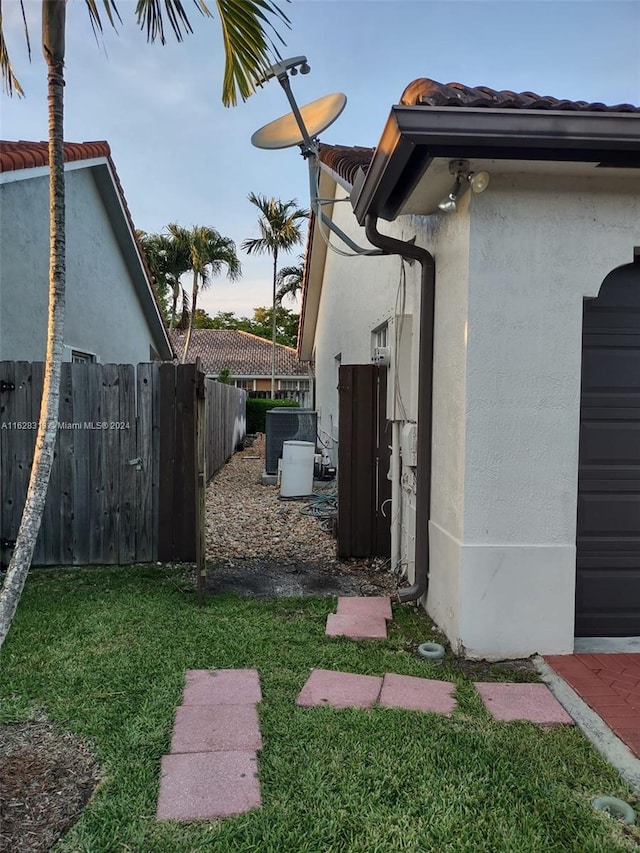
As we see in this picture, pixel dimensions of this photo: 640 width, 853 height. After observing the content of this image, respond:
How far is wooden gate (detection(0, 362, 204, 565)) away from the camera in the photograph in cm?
578

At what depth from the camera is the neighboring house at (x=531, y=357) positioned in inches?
134

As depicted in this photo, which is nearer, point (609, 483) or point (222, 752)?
point (222, 752)

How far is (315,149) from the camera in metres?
5.54

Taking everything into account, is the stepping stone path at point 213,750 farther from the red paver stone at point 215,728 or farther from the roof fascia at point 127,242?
the roof fascia at point 127,242

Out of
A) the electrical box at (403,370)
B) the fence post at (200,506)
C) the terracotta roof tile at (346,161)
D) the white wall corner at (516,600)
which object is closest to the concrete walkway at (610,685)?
the white wall corner at (516,600)

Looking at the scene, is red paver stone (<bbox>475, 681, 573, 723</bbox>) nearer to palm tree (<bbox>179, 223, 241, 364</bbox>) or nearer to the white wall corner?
the white wall corner

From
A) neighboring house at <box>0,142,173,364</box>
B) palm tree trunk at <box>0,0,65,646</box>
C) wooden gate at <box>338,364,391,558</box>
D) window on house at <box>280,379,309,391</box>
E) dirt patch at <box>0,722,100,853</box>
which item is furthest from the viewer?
window on house at <box>280,379,309,391</box>

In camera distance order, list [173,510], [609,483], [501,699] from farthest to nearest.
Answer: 1. [173,510]
2. [609,483]
3. [501,699]

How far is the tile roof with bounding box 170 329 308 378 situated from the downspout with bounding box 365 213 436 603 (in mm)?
27194

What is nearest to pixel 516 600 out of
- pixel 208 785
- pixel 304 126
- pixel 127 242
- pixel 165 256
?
pixel 208 785

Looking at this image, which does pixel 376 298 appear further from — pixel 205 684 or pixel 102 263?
pixel 205 684

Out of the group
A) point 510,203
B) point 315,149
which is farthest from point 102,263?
point 510,203

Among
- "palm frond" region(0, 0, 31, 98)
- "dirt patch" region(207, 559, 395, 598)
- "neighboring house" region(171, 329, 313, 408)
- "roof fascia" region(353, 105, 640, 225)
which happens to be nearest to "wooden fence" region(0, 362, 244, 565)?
"dirt patch" region(207, 559, 395, 598)

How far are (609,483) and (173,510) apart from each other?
4245 mm
